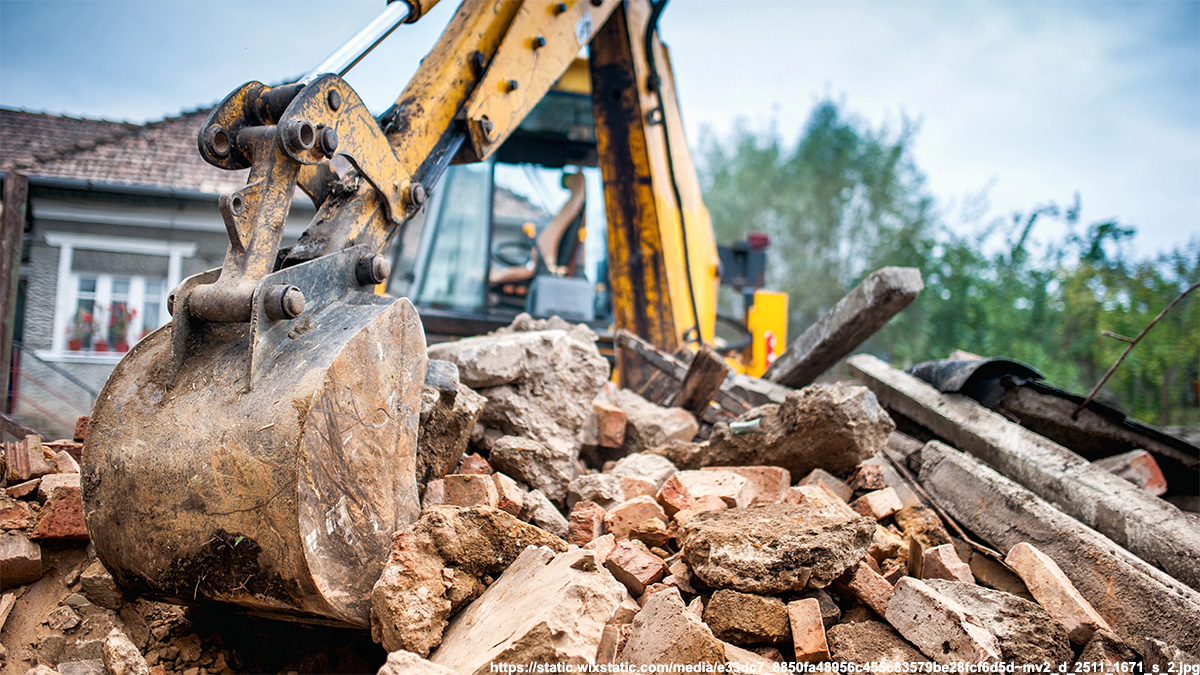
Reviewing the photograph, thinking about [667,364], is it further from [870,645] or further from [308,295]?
[308,295]

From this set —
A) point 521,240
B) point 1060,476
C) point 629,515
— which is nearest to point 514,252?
point 521,240

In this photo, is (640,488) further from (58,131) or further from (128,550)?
(58,131)

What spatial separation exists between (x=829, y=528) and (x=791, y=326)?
22.7m

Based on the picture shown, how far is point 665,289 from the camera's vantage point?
4.64 metres

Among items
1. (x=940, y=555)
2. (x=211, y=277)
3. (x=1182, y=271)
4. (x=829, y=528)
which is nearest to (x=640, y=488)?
(x=829, y=528)

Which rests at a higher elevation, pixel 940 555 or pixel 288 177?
pixel 288 177

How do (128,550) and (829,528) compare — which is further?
(829,528)

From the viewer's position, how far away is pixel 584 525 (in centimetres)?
231

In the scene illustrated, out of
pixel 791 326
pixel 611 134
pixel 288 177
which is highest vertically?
pixel 611 134

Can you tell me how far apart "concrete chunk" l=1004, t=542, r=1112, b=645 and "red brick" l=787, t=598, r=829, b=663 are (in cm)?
78

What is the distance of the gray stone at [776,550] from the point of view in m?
1.92

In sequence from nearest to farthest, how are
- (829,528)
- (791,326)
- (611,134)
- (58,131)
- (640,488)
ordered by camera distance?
(829,528) < (640,488) < (611,134) < (58,131) < (791,326)

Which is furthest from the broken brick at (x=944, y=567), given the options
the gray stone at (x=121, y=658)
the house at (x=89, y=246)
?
the house at (x=89, y=246)

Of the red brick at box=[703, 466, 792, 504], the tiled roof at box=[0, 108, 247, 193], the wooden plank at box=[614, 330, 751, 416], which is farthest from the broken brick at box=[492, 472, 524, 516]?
the tiled roof at box=[0, 108, 247, 193]
